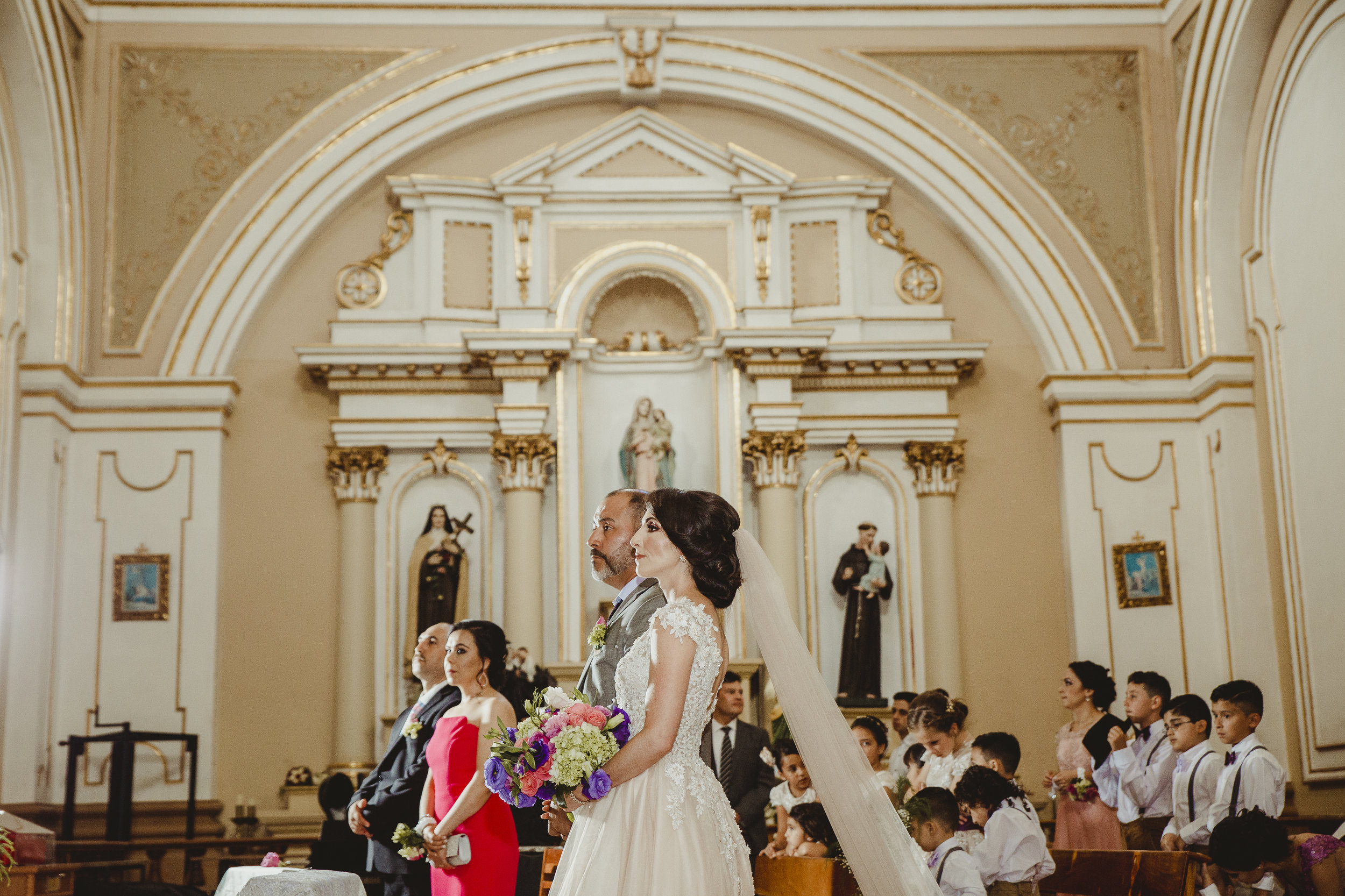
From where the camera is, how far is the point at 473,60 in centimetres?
1158

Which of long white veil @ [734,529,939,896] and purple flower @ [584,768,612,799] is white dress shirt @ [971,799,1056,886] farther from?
purple flower @ [584,768,612,799]

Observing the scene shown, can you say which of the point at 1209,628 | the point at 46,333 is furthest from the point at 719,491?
the point at 46,333

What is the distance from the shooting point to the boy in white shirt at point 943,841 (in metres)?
4.78

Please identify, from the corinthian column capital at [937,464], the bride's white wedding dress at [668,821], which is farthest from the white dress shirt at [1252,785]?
the corinthian column capital at [937,464]

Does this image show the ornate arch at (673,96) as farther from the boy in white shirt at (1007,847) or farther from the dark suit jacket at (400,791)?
the boy in white shirt at (1007,847)

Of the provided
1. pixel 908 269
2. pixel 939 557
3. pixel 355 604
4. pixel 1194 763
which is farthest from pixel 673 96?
pixel 1194 763

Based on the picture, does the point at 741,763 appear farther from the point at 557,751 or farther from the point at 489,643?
the point at 557,751

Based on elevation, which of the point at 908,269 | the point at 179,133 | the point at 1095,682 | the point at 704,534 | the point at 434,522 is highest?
the point at 179,133

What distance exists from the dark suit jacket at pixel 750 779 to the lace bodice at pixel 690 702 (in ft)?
8.79

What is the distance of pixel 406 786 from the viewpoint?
17.9ft

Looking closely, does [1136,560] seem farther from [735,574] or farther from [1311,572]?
[735,574]

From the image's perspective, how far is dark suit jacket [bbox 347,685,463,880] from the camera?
546 centimetres

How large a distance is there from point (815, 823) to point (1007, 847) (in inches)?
35.5

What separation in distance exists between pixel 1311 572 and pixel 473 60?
7.27 meters
